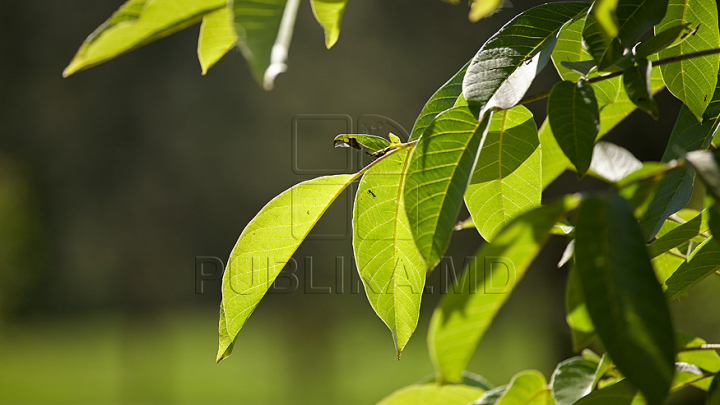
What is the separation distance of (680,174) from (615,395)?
4.6 inches

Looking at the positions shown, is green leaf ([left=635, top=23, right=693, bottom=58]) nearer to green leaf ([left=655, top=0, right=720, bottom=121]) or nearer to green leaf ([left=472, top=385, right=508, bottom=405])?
green leaf ([left=655, top=0, right=720, bottom=121])

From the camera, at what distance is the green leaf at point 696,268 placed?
25 cm

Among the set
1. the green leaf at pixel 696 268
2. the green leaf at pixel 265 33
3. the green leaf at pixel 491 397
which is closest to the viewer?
the green leaf at pixel 265 33

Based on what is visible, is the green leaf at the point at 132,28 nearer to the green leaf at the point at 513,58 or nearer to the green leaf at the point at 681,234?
the green leaf at the point at 513,58

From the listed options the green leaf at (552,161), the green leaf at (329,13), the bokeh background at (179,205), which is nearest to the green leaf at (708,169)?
the green leaf at (329,13)

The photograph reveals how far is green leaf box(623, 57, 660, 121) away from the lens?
0.67ft

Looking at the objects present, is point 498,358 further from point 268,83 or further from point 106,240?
point 268,83

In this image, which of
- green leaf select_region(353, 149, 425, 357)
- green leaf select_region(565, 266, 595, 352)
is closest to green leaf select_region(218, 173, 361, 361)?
green leaf select_region(353, 149, 425, 357)

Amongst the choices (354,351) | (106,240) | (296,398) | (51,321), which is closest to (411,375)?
(354,351)

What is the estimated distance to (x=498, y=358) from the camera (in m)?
4.58

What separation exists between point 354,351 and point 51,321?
9.19 ft

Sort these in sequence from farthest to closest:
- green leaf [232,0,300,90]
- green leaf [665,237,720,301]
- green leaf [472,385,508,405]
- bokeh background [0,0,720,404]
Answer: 1. bokeh background [0,0,720,404]
2. green leaf [472,385,508,405]
3. green leaf [665,237,720,301]
4. green leaf [232,0,300,90]

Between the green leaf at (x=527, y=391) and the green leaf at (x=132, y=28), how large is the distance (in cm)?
29

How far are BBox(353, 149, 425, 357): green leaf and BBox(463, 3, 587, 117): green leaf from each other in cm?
6
